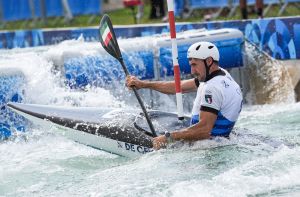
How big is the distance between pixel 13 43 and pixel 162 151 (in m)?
10.7

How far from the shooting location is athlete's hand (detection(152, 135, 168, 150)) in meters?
7.77

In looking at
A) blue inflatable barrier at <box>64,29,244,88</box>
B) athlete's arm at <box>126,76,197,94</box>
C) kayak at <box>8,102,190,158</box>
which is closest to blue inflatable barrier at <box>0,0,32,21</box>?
blue inflatable barrier at <box>64,29,244,88</box>

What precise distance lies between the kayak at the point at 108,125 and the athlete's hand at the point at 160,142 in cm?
20

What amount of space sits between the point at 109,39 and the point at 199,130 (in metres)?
2.14

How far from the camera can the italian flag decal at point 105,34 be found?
30.4 ft

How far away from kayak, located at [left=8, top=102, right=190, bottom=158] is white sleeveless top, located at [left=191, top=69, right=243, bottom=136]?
0.58 meters

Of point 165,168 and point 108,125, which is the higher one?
point 108,125

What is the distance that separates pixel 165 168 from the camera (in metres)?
7.58

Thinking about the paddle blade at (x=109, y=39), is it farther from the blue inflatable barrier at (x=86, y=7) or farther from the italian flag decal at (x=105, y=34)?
the blue inflatable barrier at (x=86, y=7)

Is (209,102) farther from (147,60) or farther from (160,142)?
(147,60)

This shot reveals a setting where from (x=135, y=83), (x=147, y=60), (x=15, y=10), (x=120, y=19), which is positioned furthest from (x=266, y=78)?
(x=15, y=10)

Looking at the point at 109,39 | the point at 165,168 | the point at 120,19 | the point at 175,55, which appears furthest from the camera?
the point at 120,19

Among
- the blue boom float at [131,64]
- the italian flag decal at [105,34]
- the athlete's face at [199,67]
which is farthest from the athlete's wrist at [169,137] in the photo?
the blue boom float at [131,64]

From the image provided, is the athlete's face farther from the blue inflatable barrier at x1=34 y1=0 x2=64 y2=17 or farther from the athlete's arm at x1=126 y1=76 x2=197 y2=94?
the blue inflatable barrier at x1=34 y1=0 x2=64 y2=17
